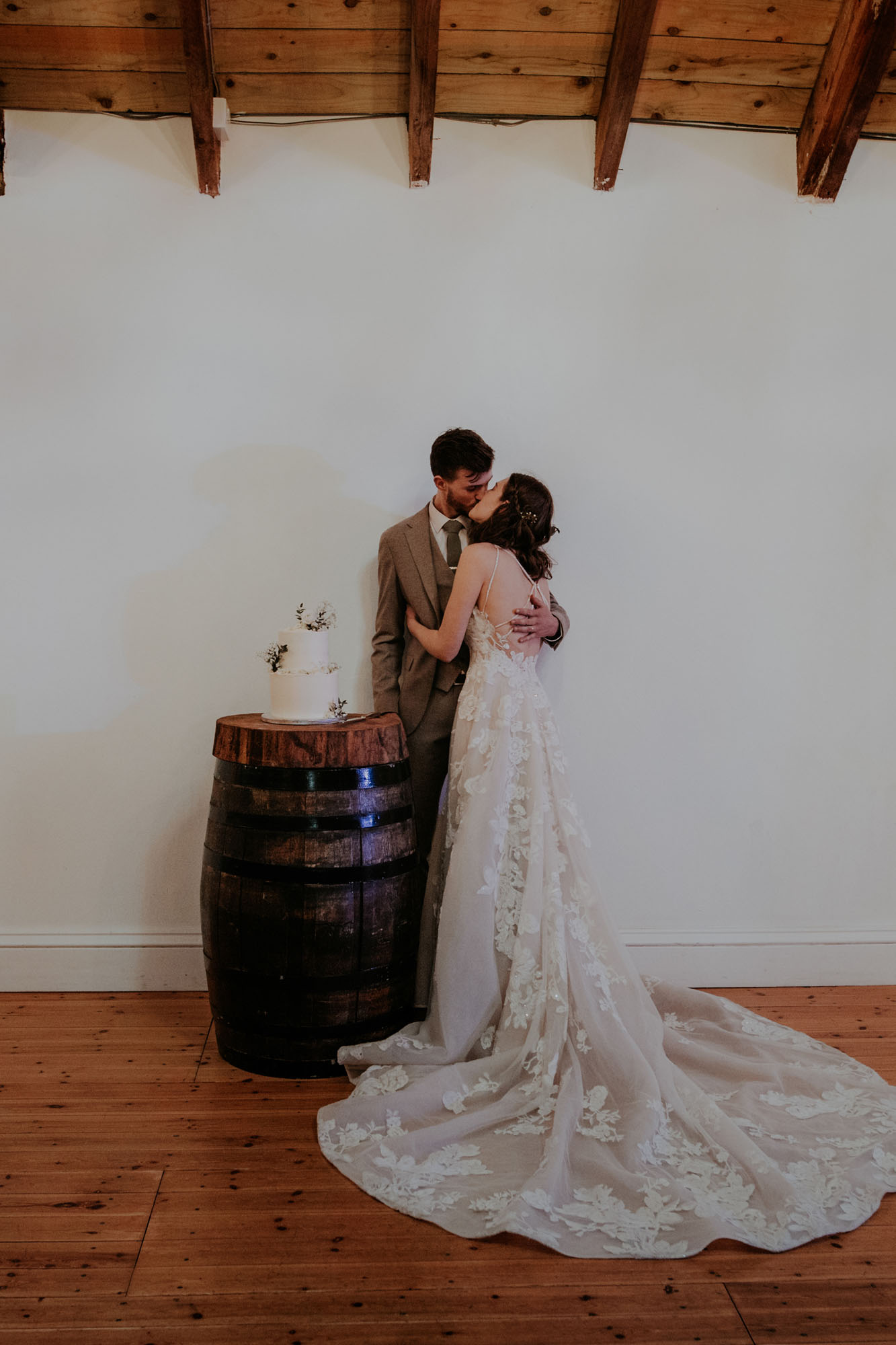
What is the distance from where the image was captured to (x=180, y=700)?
3186 millimetres

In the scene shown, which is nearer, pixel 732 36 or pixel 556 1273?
pixel 556 1273

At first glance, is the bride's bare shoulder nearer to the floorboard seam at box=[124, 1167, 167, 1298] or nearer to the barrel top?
the barrel top

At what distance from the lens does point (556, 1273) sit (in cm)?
175

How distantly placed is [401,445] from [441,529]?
1.28 feet

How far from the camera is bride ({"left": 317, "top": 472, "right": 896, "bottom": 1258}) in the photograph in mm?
1910

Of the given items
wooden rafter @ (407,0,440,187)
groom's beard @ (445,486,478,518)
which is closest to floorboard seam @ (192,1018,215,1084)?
groom's beard @ (445,486,478,518)

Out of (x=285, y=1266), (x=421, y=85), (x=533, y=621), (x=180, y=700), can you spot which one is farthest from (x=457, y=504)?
(x=285, y=1266)

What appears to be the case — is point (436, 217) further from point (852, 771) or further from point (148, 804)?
point (852, 771)

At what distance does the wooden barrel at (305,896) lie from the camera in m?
2.44

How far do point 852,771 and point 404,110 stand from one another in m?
2.80

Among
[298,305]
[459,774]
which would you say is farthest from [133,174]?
[459,774]

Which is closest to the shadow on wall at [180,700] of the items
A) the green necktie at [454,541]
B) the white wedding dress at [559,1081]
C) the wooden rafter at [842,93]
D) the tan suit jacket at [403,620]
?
the tan suit jacket at [403,620]

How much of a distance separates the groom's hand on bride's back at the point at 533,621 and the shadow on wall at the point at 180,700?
25.9 inches

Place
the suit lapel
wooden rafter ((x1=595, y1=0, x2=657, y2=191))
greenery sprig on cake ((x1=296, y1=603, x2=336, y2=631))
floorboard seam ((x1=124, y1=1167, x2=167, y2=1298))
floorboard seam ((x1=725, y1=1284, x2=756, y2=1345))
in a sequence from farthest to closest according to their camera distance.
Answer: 1. greenery sprig on cake ((x1=296, y1=603, x2=336, y2=631))
2. the suit lapel
3. wooden rafter ((x1=595, y1=0, x2=657, y2=191))
4. floorboard seam ((x1=124, y1=1167, x2=167, y2=1298))
5. floorboard seam ((x1=725, y1=1284, x2=756, y2=1345))
